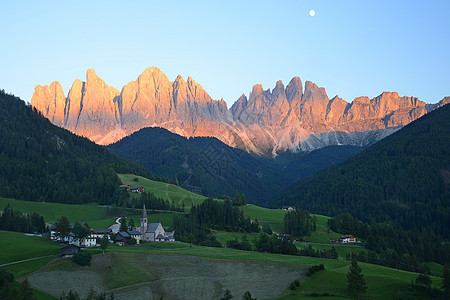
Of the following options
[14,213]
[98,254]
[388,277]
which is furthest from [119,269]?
[14,213]

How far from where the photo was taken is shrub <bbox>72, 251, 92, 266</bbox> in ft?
322

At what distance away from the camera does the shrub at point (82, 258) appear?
98250mm

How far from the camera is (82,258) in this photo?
323ft

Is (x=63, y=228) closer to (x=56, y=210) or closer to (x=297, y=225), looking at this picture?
(x=56, y=210)

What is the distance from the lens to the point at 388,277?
3351 inches

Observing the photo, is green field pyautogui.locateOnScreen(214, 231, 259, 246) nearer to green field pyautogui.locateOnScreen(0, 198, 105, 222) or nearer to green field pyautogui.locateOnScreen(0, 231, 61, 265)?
green field pyautogui.locateOnScreen(0, 231, 61, 265)

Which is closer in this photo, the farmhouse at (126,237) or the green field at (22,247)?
the green field at (22,247)

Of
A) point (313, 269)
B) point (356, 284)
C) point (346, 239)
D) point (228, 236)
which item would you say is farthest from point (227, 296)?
point (346, 239)

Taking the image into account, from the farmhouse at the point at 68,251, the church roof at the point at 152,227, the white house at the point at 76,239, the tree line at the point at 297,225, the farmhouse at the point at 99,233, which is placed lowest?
the farmhouse at the point at 68,251

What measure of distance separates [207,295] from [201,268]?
13172mm

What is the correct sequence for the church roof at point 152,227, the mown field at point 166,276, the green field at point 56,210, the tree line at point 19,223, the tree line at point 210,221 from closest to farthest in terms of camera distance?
the mown field at point 166,276 → the tree line at point 19,223 → the church roof at point 152,227 → the tree line at point 210,221 → the green field at point 56,210

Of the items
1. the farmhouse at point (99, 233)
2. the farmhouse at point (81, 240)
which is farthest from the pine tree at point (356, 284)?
the farmhouse at point (99, 233)

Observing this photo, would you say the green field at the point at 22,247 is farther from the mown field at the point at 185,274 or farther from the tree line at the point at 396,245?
the tree line at the point at 396,245

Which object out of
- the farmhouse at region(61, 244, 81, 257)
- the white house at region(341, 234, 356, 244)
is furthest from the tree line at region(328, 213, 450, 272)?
the farmhouse at region(61, 244, 81, 257)
